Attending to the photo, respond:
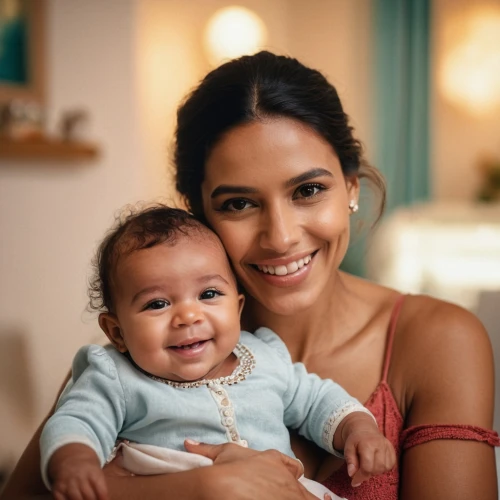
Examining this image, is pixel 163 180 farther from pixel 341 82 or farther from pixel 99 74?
pixel 341 82

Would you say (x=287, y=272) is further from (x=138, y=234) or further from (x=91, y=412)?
(x=91, y=412)

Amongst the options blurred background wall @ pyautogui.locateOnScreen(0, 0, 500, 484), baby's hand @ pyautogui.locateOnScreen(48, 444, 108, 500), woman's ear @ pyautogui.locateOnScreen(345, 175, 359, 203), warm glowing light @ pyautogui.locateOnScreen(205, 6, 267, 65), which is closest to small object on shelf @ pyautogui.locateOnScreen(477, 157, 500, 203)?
blurred background wall @ pyautogui.locateOnScreen(0, 0, 500, 484)

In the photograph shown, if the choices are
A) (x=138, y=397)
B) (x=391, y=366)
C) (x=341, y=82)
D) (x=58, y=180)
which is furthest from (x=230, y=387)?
(x=341, y=82)

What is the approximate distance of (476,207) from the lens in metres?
5.42

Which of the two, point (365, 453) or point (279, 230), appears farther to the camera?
A: point (279, 230)

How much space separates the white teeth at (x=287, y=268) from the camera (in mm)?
1520

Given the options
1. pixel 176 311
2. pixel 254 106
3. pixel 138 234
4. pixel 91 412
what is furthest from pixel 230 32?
pixel 91 412

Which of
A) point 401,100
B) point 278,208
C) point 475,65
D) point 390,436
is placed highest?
point 475,65

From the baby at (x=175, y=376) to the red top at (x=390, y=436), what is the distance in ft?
0.35

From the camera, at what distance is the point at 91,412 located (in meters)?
1.24

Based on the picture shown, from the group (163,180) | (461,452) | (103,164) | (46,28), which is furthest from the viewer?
(163,180)

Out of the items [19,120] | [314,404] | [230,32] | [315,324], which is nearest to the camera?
[314,404]

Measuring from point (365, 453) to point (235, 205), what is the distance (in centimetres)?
58

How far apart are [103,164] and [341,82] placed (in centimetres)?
295
